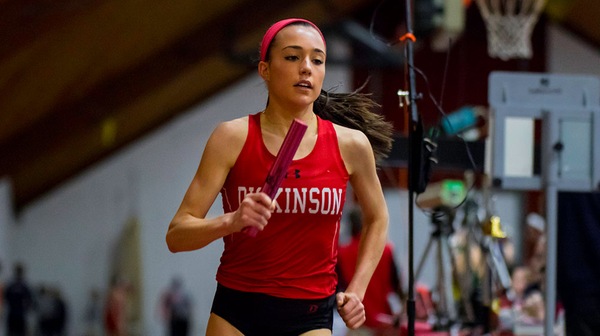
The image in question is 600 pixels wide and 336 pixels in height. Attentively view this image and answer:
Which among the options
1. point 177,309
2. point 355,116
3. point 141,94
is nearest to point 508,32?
point 141,94

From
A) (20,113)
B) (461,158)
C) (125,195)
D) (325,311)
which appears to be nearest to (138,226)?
(125,195)

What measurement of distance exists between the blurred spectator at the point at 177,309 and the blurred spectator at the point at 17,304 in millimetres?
2973

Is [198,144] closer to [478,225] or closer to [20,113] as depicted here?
[20,113]

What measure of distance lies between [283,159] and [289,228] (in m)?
0.44

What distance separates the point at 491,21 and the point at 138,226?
9643 millimetres

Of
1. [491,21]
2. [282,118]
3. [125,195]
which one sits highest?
[491,21]

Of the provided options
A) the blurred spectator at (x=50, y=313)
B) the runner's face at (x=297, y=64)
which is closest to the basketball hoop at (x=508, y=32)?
the runner's face at (x=297, y=64)

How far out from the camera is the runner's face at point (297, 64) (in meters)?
3.50

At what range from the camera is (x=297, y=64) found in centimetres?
351

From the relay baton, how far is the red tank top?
29 centimetres

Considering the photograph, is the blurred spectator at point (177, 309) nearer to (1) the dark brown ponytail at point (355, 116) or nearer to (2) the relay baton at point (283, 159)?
(1) the dark brown ponytail at point (355, 116)

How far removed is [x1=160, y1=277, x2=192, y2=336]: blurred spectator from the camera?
64.5 feet

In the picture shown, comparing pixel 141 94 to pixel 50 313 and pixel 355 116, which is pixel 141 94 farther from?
pixel 355 116

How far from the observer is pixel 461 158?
6176mm
